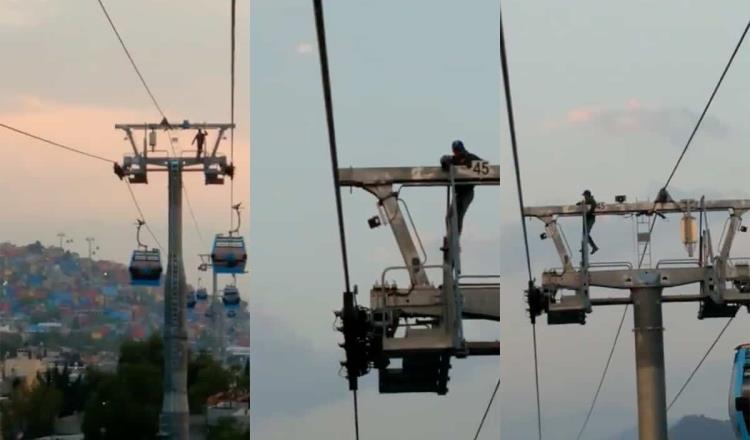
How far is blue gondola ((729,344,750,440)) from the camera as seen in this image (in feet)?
33.0

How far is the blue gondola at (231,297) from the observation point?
21.2 ft

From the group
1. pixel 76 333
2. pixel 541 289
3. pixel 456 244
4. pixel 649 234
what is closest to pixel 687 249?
pixel 649 234

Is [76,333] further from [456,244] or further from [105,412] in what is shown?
[456,244]

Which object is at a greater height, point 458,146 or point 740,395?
point 458,146

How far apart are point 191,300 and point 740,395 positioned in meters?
5.23

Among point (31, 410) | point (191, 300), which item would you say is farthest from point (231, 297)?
point (31, 410)

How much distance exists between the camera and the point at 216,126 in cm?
621

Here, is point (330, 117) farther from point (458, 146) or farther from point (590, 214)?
point (590, 214)

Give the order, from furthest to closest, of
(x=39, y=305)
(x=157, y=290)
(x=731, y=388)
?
(x=731, y=388), (x=157, y=290), (x=39, y=305)

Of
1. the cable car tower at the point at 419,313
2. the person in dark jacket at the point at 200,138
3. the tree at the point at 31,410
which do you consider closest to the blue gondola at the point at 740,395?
the cable car tower at the point at 419,313

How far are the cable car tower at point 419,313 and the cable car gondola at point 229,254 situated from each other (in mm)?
640

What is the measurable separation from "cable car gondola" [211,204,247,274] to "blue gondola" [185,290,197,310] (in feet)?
0.81

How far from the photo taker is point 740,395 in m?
10.2

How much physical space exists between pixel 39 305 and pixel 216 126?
114cm
